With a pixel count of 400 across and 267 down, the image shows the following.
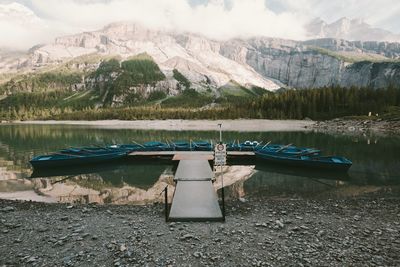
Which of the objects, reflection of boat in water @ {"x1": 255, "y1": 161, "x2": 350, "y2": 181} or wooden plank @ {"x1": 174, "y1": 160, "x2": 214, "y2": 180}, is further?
reflection of boat in water @ {"x1": 255, "y1": 161, "x2": 350, "y2": 181}

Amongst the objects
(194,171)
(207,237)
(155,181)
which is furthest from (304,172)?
(207,237)

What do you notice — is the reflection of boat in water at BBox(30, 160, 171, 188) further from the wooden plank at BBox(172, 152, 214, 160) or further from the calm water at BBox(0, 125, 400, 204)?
the wooden plank at BBox(172, 152, 214, 160)

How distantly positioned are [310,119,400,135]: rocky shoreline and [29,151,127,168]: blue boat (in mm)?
85578

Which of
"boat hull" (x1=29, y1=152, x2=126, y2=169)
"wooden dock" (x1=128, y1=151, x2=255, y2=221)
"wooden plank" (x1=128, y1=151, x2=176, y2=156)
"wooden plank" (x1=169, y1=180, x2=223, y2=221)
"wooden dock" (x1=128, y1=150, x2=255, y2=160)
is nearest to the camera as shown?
"wooden plank" (x1=169, y1=180, x2=223, y2=221)

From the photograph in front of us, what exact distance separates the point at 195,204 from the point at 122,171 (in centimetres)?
2503

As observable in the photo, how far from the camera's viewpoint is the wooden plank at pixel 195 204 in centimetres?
1944

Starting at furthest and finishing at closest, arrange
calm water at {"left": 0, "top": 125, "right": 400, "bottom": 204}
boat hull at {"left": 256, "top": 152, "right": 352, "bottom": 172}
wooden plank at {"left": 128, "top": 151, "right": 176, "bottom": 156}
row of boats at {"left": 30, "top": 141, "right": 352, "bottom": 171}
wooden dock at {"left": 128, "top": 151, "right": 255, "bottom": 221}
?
wooden plank at {"left": 128, "top": 151, "right": 176, "bottom": 156} < row of boats at {"left": 30, "top": 141, "right": 352, "bottom": 171} < boat hull at {"left": 256, "top": 152, "right": 352, "bottom": 172} < calm water at {"left": 0, "top": 125, "right": 400, "bottom": 204} < wooden dock at {"left": 128, "top": 151, "right": 255, "bottom": 221}

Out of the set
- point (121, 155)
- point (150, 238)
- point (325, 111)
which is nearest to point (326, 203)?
point (150, 238)

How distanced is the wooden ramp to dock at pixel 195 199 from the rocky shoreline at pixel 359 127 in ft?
291

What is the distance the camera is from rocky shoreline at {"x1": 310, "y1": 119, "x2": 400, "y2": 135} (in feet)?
340

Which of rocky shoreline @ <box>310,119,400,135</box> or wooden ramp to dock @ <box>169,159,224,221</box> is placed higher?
rocky shoreline @ <box>310,119,400,135</box>

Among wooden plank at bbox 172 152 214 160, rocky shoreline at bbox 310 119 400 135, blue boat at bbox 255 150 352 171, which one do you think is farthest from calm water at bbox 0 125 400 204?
rocky shoreline at bbox 310 119 400 135

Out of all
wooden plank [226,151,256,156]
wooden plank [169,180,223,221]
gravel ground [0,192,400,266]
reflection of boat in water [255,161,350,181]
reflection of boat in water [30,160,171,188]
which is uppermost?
wooden plank [226,151,256,156]

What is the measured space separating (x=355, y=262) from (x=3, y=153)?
70.1m
